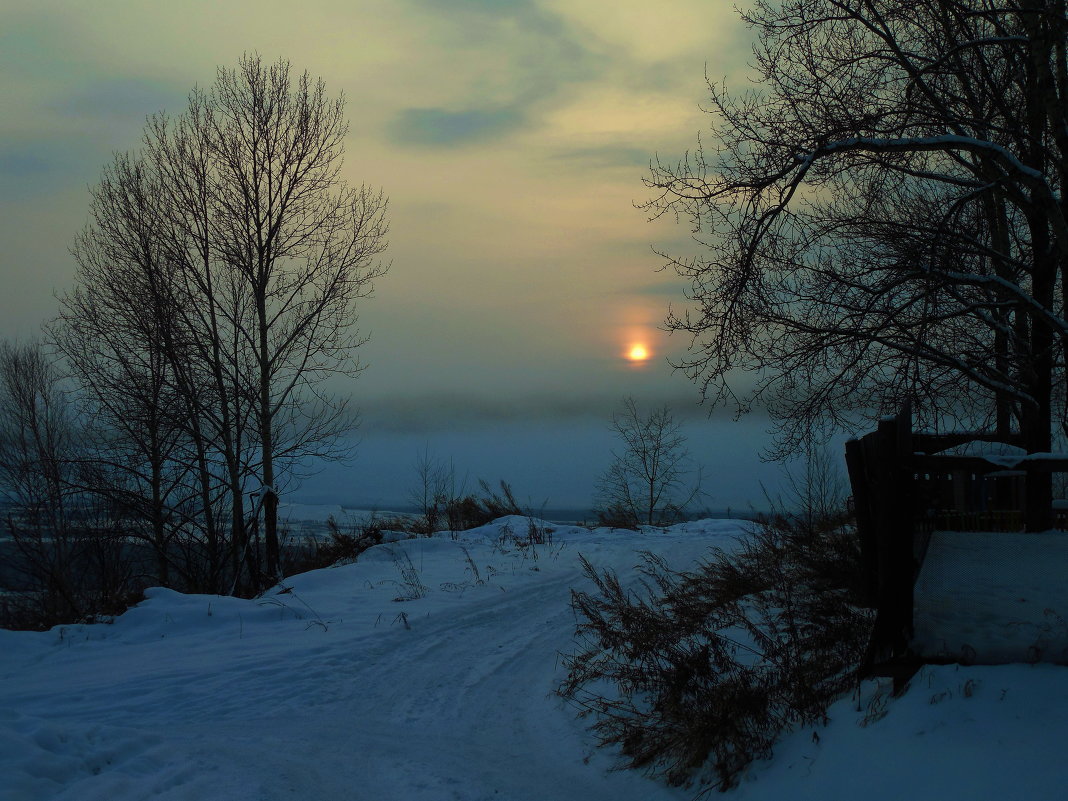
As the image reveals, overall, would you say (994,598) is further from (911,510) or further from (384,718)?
(384,718)

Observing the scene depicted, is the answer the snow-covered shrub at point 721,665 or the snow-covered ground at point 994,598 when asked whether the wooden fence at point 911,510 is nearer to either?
the snow-covered ground at point 994,598

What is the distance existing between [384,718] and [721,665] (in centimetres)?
273

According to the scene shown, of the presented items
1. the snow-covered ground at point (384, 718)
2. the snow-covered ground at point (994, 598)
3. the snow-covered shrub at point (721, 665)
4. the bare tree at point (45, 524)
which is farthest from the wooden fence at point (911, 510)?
the bare tree at point (45, 524)

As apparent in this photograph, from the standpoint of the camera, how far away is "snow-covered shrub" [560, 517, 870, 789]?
4.79 m

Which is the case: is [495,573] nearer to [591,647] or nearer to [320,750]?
[591,647]

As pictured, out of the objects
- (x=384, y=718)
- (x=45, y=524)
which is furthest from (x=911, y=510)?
(x=45, y=524)

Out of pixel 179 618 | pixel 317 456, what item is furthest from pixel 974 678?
pixel 317 456

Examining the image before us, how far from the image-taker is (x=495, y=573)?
12.3 metres

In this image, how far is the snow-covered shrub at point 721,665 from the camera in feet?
15.7

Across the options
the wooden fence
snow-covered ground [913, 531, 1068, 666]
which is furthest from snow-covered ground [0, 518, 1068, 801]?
the wooden fence

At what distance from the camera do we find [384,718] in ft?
19.7

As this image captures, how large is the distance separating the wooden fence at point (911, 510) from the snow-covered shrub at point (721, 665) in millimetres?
570

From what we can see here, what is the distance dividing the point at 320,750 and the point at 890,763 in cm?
361

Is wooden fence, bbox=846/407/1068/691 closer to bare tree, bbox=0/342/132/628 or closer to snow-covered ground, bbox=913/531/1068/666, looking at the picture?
snow-covered ground, bbox=913/531/1068/666
